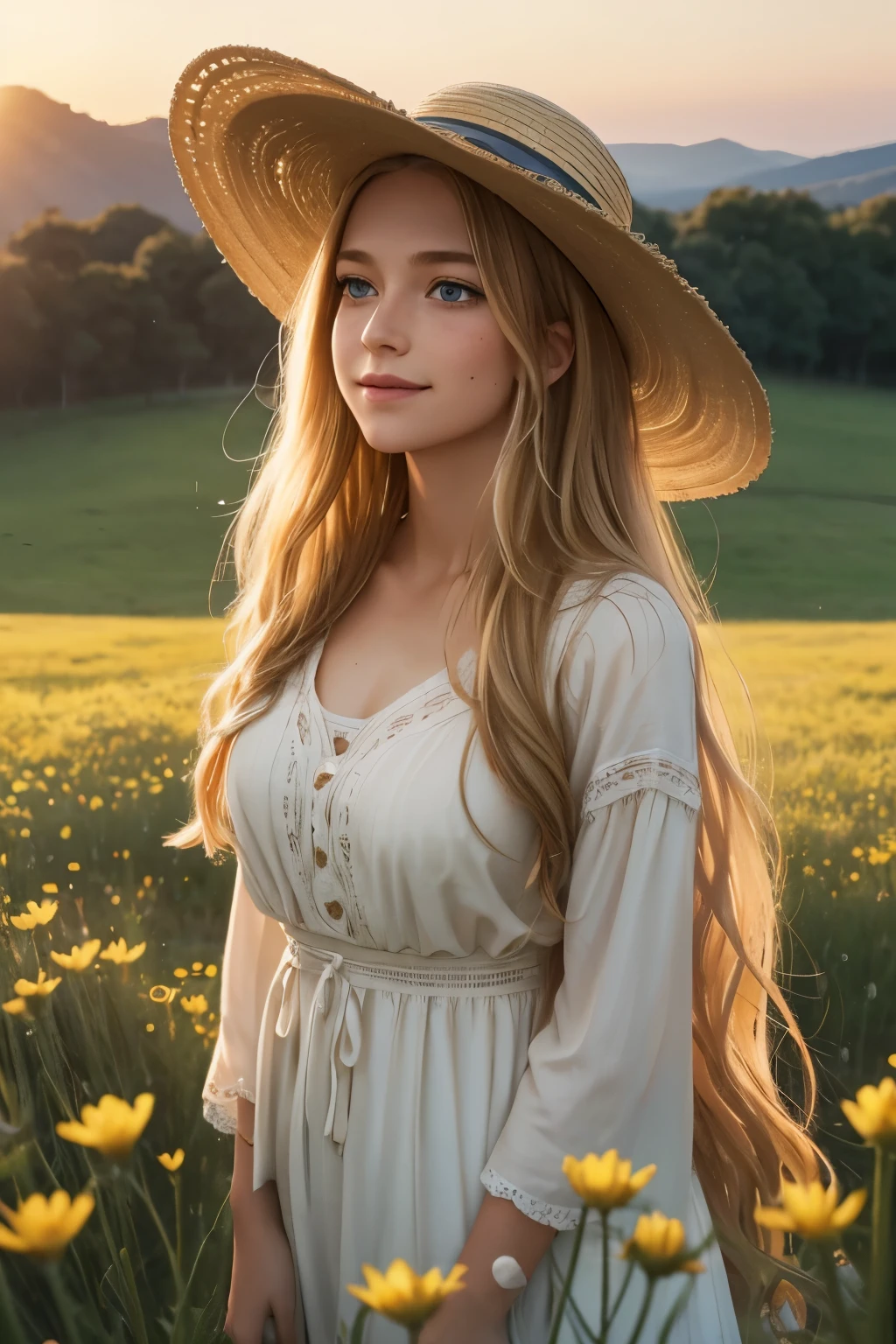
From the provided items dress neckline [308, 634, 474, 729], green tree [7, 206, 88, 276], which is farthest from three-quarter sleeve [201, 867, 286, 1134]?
green tree [7, 206, 88, 276]

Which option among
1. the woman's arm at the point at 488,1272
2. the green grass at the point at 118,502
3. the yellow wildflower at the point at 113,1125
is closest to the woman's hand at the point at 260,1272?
the woman's arm at the point at 488,1272

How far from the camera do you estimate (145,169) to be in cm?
404

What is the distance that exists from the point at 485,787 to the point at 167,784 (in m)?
1.47

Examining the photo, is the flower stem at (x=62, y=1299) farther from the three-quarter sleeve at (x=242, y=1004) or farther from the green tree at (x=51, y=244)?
the green tree at (x=51, y=244)

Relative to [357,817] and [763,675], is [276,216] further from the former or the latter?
[763,675]

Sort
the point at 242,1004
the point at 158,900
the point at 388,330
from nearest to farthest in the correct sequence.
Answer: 1. the point at 388,330
2. the point at 242,1004
3. the point at 158,900

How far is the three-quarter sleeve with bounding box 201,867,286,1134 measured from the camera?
4.58 feet

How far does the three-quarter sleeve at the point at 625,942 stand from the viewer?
41.6 inches

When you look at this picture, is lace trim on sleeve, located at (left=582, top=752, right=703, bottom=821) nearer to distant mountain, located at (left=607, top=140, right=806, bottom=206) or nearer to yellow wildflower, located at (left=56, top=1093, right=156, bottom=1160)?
yellow wildflower, located at (left=56, top=1093, right=156, bottom=1160)

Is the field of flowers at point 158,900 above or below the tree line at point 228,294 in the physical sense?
below

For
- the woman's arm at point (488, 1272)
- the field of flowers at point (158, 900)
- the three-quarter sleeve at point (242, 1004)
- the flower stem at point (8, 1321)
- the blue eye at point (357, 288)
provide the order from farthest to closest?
the field of flowers at point (158, 900), the three-quarter sleeve at point (242, 1004), the blue eye at point (357, 288), the woman's arm at point (488, 1272), the flower stem at point (8, 1321)

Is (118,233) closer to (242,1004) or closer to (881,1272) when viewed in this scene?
(242,1004)

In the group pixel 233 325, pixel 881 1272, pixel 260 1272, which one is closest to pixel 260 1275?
pixel 260 1272

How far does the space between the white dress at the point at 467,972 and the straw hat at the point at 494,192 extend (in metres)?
0.32
